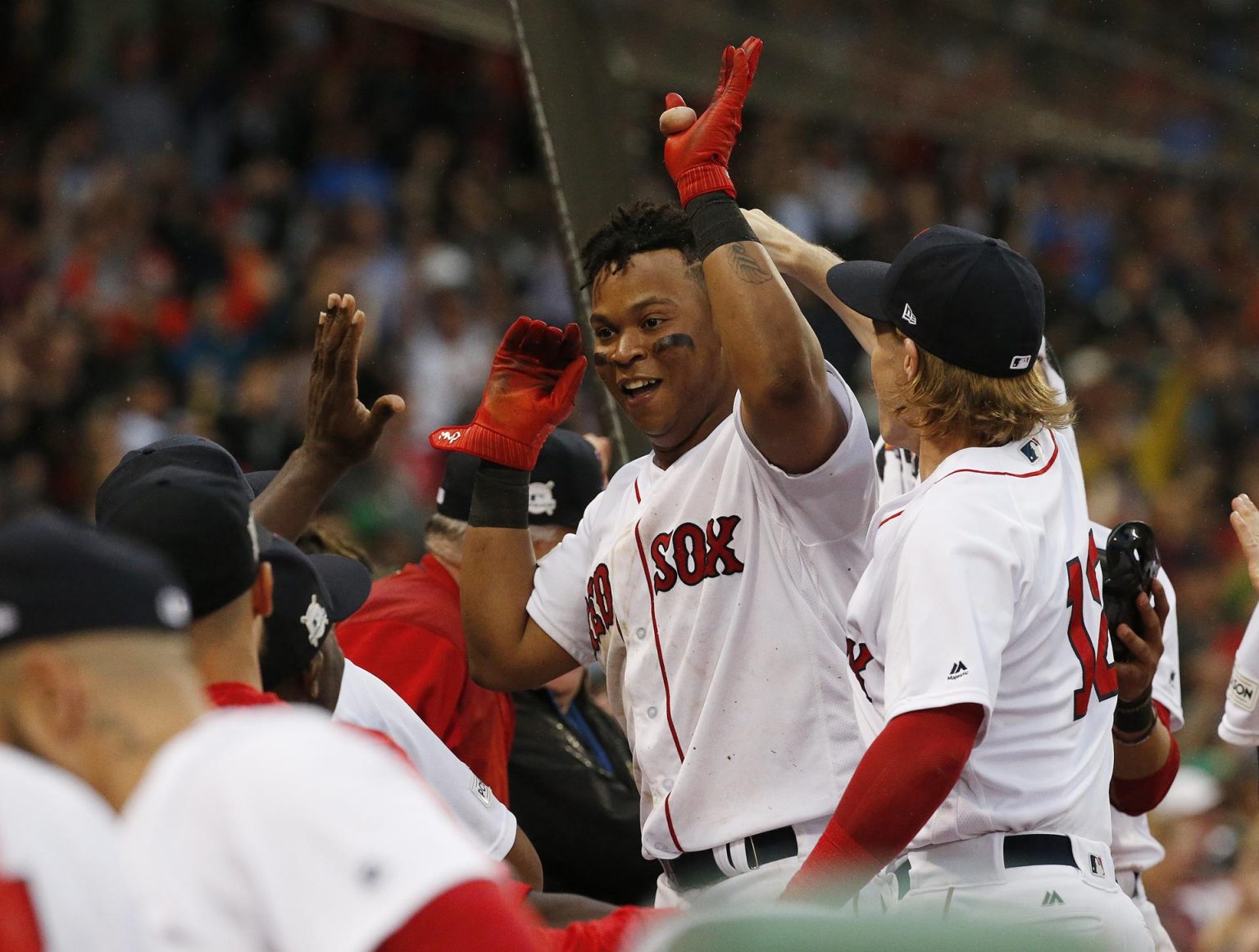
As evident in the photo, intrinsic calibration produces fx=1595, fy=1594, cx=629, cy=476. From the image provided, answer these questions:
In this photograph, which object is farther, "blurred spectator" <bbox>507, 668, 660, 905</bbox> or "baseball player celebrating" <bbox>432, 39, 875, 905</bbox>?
"blurred spectator" <bbox>507, 668, 660, 905</bbox>

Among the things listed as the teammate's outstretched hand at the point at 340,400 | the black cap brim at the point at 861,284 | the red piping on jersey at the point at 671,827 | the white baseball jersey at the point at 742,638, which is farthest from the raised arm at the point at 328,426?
the red piping on jersey at the point at 671,827

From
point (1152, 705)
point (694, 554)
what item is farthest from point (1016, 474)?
point (1152, 705)

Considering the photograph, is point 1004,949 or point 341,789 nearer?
point 1004,949

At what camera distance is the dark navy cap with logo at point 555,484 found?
3752 millimetres

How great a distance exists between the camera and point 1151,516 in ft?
33.7

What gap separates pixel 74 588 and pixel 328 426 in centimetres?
200

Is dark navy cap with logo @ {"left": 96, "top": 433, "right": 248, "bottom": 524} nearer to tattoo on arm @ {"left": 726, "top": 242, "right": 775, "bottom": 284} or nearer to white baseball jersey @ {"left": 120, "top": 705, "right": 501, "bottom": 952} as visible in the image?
tattoo on arm @ {"left": 726, "top": 242, "right": 775, "bottom": 284}

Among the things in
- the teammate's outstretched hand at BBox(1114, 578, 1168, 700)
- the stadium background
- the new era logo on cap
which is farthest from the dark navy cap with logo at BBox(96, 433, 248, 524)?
the stadium background

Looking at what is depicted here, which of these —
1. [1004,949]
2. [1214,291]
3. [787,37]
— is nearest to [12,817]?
[1004,949]

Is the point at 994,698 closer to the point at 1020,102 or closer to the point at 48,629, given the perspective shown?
Answer: the point at 48,629

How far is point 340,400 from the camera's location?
3412mm

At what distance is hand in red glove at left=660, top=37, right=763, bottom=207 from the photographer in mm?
2748

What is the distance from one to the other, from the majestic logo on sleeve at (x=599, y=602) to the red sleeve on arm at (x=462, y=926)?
5.02 ft

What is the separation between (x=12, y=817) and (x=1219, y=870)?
18.7ft
